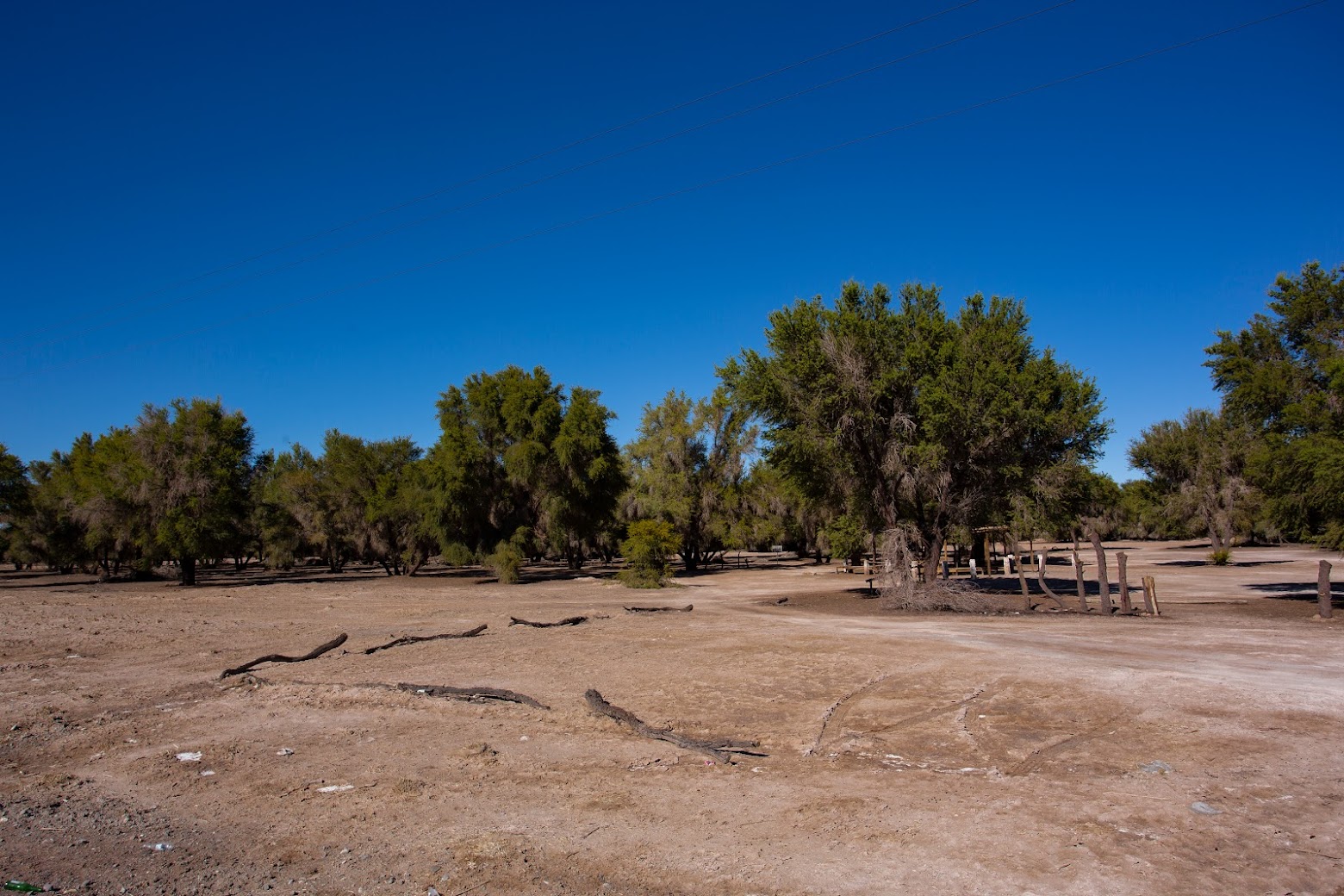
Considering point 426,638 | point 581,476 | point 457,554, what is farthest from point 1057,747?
point 457,554

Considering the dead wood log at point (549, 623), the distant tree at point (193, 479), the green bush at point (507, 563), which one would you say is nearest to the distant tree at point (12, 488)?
the distant tree at point (193, 479)

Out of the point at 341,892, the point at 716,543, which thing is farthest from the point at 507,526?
the point at 341,892

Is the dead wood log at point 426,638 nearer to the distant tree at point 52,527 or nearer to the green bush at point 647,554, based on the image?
the green bush at point 647,554

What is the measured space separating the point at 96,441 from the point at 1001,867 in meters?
66.4

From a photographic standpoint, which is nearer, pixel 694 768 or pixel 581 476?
pixel 694 768

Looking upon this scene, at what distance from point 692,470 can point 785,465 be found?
79.7ft

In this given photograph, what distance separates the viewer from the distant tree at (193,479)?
138ft

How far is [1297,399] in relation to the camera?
1000 inches

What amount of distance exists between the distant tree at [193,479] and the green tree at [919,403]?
32015 mm

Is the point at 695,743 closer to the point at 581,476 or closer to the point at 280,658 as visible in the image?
the point at 280,658

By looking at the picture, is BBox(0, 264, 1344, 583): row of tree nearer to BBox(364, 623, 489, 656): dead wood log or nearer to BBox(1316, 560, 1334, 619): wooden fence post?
BBox(1316, 560, 1334, 619): wooden fence post

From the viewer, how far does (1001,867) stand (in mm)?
5434

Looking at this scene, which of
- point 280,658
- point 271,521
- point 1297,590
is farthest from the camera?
point 271,521

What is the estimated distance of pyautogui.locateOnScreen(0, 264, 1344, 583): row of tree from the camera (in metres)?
25.8
